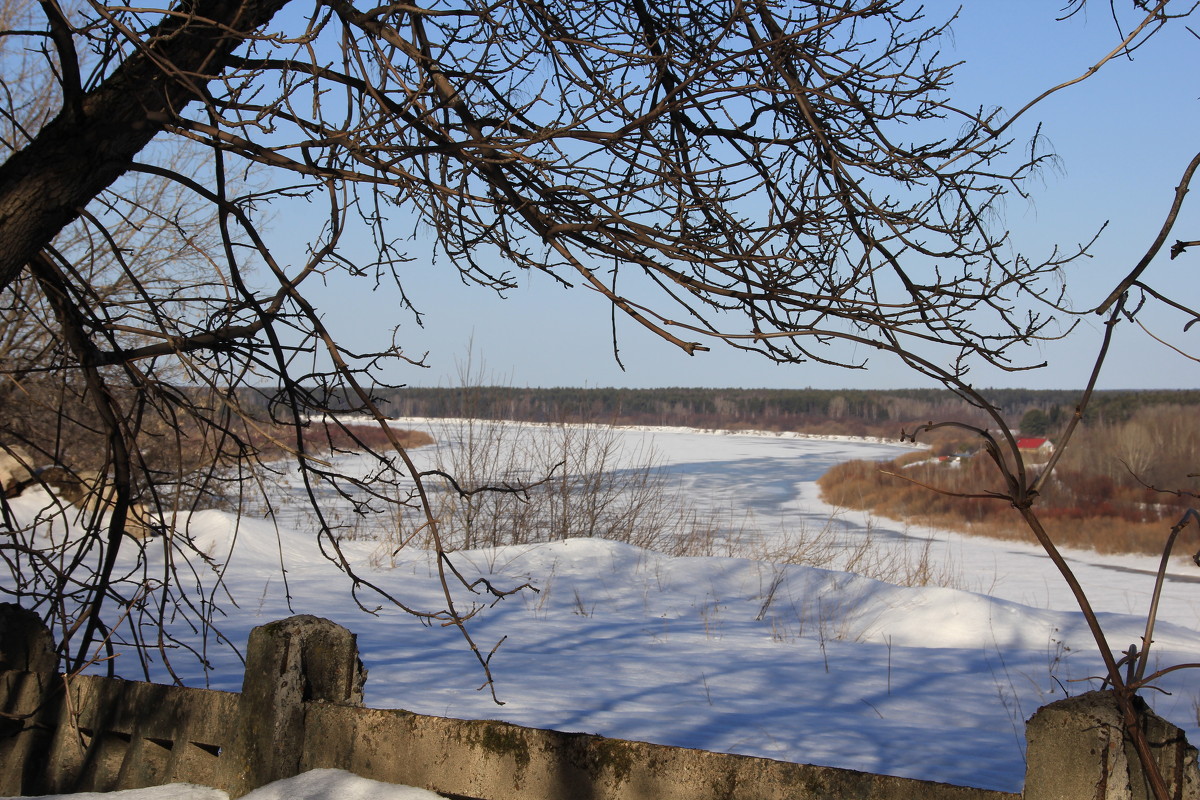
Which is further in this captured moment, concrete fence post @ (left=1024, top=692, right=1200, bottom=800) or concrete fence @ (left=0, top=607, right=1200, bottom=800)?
concrete fence @ (left=0, top=607, right=1200, bottom=800)

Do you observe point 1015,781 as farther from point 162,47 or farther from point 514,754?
point 162,47

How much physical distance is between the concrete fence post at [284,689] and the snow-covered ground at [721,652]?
1.27m

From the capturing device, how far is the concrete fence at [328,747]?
1.44 metres

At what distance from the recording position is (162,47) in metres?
2.42

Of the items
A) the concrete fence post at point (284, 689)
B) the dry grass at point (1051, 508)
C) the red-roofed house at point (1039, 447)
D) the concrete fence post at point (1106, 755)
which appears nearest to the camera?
the concrete fence post at point (1106, 755)

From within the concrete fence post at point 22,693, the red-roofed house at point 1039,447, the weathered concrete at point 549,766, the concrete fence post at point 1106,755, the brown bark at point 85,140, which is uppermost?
the brown bark at point 85,140

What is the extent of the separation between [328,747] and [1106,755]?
153cm

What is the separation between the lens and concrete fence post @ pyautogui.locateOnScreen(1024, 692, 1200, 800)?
1.25 meters

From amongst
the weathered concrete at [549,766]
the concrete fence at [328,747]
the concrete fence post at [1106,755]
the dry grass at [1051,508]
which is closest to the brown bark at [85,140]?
the concrete fence at [328,747]

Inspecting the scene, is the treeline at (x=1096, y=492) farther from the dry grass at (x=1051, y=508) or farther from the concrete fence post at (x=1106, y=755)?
the concrete fence post at (x=1106, y=755)

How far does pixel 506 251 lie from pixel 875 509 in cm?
2341

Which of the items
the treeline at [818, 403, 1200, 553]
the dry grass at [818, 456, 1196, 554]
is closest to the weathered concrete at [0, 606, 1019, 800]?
the treeline at [818, 403, 1200, 553]

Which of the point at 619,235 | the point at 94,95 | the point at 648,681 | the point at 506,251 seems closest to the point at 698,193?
the point at 619,235

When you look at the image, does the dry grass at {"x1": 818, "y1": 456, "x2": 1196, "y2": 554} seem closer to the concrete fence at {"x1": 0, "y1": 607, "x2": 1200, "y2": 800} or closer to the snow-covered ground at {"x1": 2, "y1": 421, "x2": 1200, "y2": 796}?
the snow-covered ground at {"x1": 2, "y1": 421, "x2": 1200, "y2": 796}
